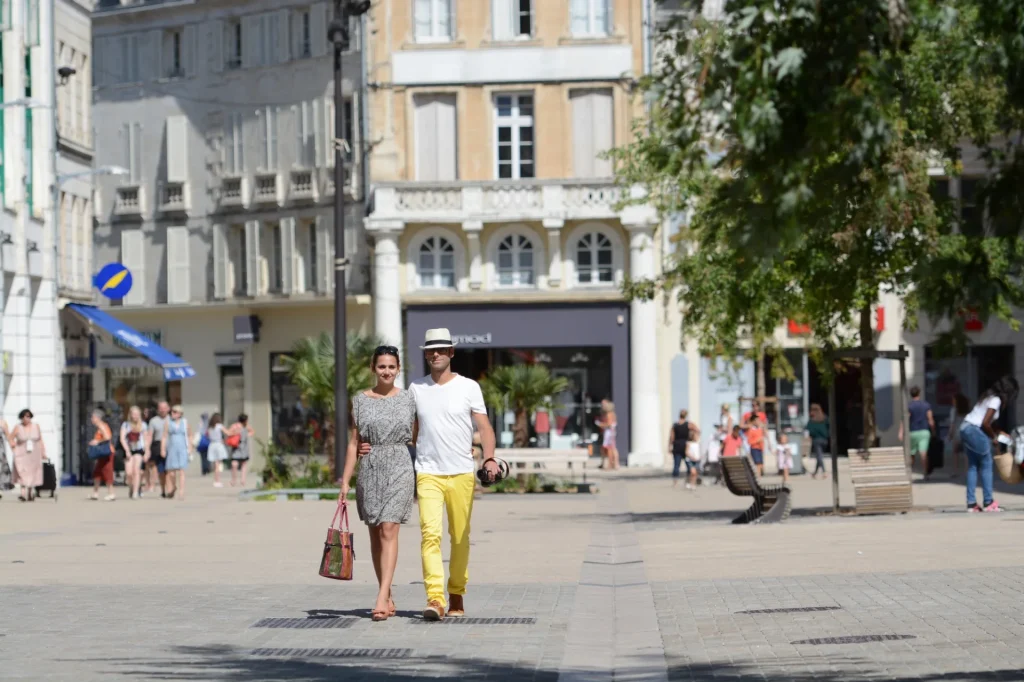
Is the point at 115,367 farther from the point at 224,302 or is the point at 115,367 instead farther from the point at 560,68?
the point at 560,68

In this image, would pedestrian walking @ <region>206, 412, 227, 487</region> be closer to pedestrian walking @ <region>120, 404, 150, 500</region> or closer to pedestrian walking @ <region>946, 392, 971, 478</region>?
pedestrian walking @ <region>120, 404, 150, 500</region>

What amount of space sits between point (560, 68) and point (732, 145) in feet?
146

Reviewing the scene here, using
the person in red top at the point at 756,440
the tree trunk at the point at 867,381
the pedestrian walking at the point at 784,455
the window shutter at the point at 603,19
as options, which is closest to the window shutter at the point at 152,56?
the window shutter at the point at 603,19

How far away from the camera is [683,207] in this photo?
35531mm

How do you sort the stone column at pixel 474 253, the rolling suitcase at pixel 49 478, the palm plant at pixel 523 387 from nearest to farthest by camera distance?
the rolling suitcase at pixel 49 478 → the palm plant at pixel 523 387 → the stone column at pixel 474 253

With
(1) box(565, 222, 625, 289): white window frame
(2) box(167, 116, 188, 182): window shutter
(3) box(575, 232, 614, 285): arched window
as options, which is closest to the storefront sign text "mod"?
(1) box(565, 222, 625, 289): white window frame

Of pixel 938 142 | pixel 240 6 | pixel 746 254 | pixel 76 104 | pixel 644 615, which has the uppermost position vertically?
pixel 240 6

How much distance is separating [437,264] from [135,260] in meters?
10.3

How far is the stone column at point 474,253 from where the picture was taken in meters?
50.7

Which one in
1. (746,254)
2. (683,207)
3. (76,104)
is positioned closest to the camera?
(746,254)

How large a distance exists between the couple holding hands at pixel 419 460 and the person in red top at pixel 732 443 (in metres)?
26.8

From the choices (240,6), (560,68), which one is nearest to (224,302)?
(240,6)

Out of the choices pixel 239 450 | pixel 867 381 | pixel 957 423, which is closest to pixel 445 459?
pixel 867 381

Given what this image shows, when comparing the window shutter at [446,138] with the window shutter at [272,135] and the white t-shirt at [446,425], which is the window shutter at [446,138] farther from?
the white t-shirt at [446,425]
